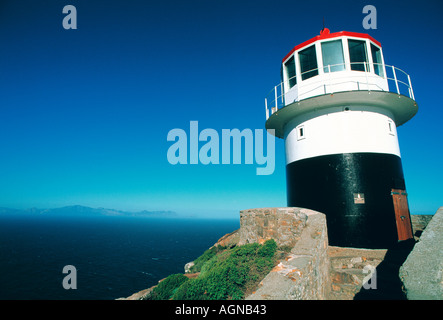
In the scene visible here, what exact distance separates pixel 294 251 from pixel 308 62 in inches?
361

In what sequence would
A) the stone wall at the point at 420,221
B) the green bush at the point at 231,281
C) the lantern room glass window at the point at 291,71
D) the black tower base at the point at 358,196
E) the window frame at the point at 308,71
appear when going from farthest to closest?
1. the stone wall at the point at 420,221
2. the lantern room glass window at the point at 291,71
3. the window frame at the point at 308,71
4. the black tower base at the point at 358,196
5. the green bush at the point at 231,281

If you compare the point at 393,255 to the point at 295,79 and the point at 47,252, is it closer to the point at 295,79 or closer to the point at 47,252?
the point at 295,79

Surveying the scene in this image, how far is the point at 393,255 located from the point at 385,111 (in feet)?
20.9

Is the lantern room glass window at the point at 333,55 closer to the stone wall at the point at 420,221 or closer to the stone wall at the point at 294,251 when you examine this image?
the stone wall at the point at 294,251

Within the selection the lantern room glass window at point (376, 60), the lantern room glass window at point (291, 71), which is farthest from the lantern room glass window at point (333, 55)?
the lantern room glass window at point (376, 60)

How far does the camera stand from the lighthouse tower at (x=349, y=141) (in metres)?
8.75

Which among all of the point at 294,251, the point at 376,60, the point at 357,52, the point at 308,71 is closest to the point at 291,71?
the point at 308,71

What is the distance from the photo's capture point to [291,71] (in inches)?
449

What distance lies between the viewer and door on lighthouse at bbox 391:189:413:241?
8.92 metres

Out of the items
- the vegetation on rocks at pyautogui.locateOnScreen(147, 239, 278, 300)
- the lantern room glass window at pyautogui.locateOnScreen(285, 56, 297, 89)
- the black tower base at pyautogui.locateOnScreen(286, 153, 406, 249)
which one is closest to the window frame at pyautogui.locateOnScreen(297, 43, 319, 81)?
the lantern room glass window at pyautogui.locateOnScreen(285, 56, 297, 89)

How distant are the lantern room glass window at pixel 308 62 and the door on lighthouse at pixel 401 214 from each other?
260 inches

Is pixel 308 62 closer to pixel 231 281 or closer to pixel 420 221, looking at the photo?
pixel 231 281

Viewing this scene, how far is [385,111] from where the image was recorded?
32.0 ft
